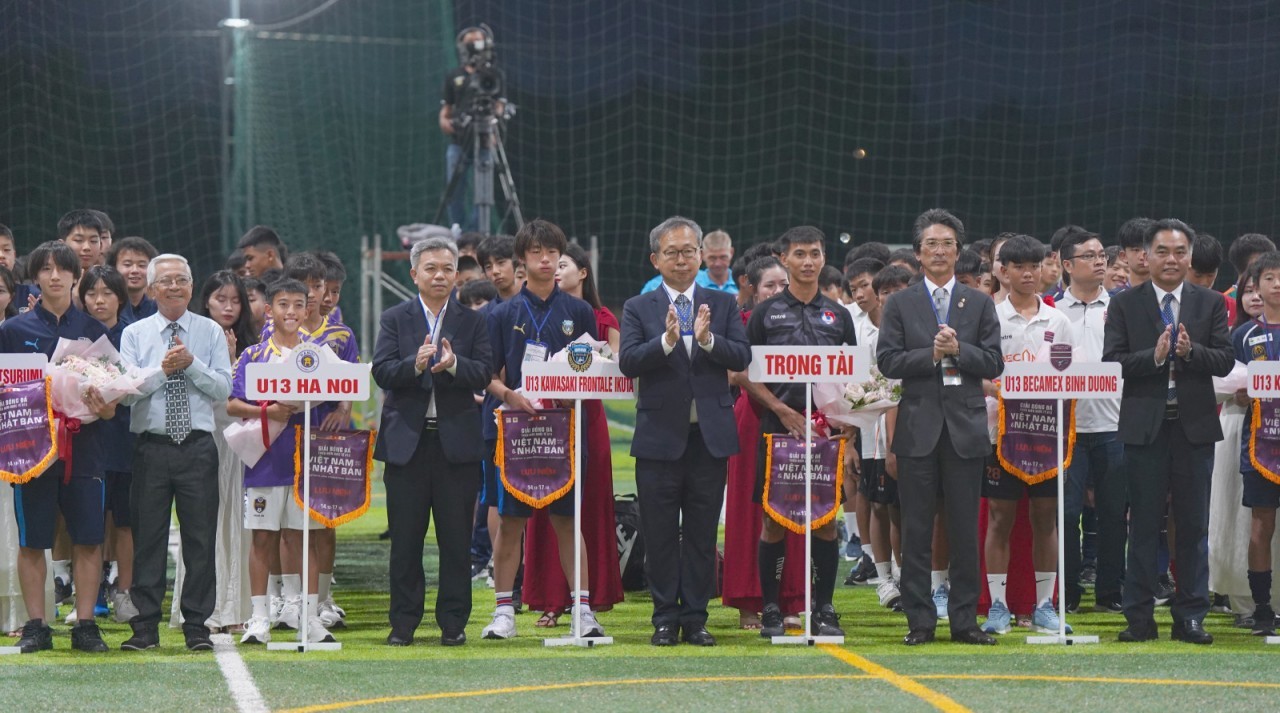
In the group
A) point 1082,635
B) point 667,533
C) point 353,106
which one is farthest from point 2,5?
point 1082,635

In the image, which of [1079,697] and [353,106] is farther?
[353,106]

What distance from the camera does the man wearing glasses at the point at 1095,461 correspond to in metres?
8.18

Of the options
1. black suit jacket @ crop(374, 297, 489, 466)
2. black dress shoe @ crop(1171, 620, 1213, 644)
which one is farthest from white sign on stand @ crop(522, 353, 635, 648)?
black dress shoe @ crop(1171, 620, 1213, 644)

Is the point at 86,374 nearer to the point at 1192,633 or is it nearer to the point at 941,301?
the point at 941,301

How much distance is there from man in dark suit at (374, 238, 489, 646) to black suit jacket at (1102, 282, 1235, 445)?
2.88 meters

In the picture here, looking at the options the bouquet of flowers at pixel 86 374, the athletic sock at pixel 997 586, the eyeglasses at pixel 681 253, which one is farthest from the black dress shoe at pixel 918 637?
the bouquet of flowers at pixel 86 374

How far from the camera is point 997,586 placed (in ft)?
24.8

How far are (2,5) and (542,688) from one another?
13808mm

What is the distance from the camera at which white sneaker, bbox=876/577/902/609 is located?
855 centimetres

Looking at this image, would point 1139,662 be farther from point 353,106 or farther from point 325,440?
point 353,106

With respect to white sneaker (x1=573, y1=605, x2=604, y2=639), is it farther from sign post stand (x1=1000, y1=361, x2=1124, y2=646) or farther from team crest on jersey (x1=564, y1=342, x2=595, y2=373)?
sign post stand (x1=1000, y1=361, x2=1124, y2=646)

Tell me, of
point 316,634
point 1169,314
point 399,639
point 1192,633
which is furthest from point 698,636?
point 1169,314

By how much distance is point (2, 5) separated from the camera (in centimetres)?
1722

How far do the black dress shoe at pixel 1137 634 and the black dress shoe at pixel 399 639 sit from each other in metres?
3.16
